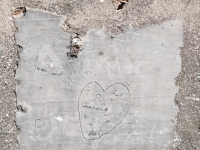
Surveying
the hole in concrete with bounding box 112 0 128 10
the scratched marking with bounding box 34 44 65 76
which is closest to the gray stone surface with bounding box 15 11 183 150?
the scratched marking with bounding box 34 44 65 76

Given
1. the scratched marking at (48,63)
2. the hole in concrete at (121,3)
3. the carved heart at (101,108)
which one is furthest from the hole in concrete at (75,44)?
the hole in concrete at (121,3)

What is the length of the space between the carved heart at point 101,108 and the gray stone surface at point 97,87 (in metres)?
0.01

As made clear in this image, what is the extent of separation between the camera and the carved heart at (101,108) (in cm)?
357

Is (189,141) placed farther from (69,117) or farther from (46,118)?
(46,118)

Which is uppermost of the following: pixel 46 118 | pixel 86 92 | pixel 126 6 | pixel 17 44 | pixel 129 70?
pixel 126 6

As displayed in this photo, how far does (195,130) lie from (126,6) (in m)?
1.74

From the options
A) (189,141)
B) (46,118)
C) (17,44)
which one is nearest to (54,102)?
(46,118)

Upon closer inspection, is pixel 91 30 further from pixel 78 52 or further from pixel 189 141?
pixel 189 141

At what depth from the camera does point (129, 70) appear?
3596 mm

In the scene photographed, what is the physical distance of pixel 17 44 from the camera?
3.55 m

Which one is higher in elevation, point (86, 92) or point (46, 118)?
point (86, 92)

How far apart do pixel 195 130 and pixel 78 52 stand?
1724mm

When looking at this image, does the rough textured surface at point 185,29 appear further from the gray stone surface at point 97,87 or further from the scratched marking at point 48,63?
the scratched marking at point 48,63

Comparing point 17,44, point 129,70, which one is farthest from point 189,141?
point 17,44
